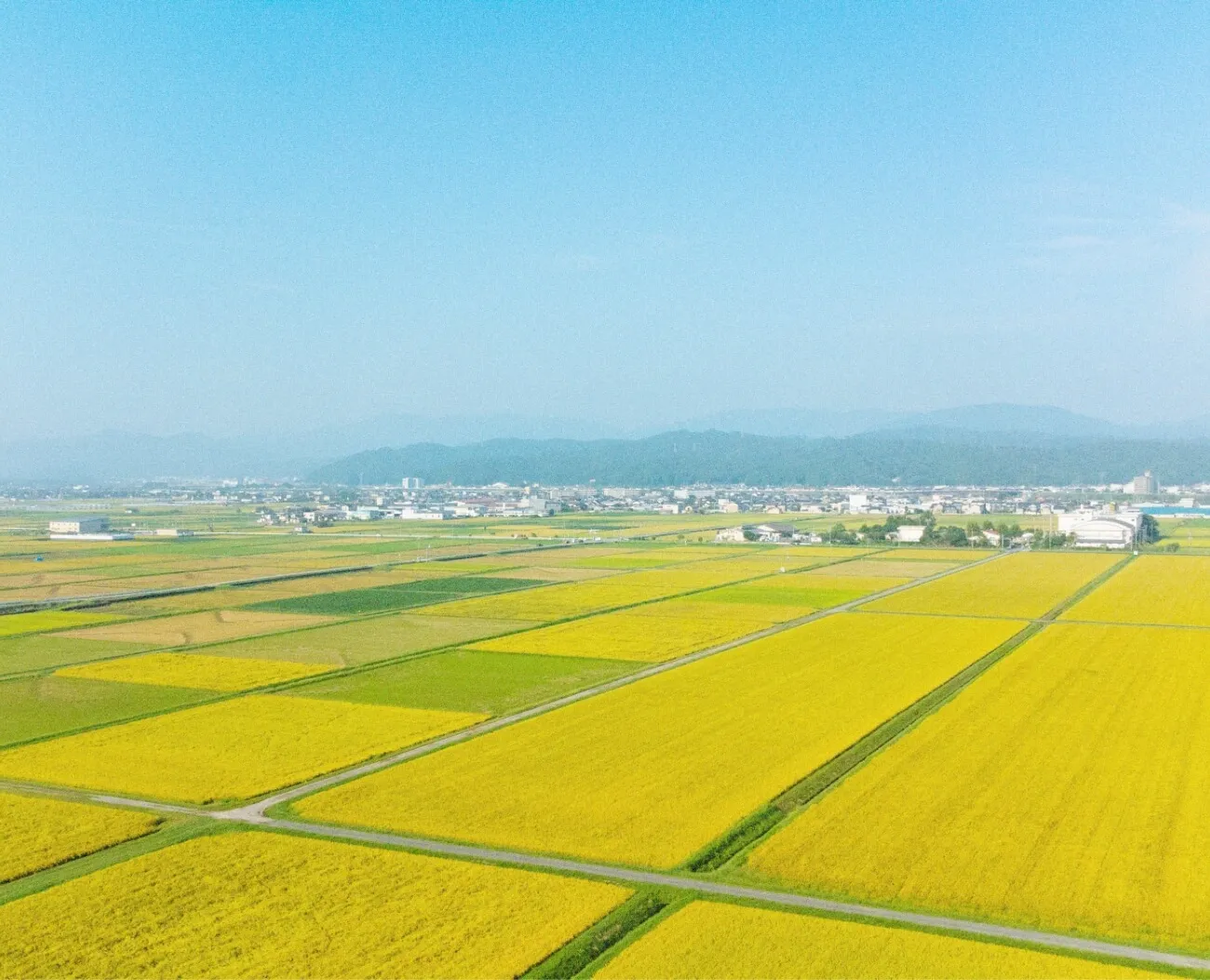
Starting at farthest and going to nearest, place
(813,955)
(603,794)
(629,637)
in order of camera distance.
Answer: (629,637) → (603,794) → (813,955)

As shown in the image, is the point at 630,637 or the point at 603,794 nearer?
the point at 603,794

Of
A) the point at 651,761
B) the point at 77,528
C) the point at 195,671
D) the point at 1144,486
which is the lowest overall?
the point at 195,671

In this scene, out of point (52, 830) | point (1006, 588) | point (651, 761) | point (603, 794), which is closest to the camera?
point (52, 830)

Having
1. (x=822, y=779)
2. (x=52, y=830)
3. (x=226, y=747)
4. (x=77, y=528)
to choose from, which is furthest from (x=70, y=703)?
(x=77, y=528)

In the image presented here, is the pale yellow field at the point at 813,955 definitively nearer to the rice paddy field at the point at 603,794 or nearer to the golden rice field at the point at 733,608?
the rice paddy field at the point at 603,794

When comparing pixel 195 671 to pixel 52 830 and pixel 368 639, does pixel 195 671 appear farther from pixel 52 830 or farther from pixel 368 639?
pixel 52 830

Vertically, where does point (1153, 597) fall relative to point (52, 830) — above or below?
below
